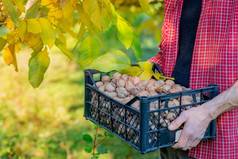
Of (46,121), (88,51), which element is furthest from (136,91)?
(46,121)

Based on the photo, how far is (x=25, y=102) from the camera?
4.09m

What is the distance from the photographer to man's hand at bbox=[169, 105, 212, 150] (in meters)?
1.20

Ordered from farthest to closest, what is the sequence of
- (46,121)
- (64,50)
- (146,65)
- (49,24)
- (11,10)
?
(46,121)
(146,65)
(64,50)
(49,24)
(11,10)

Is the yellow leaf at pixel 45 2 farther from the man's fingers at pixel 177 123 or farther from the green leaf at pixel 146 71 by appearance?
the man's fingers at pixel 177 123

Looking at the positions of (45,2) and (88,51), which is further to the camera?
(88,51)

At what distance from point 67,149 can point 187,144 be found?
7.46ft

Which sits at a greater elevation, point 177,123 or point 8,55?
point 8,55

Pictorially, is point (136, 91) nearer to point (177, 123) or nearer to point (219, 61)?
point (177, 123)

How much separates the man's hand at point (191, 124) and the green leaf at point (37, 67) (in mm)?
494

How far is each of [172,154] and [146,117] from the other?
0.52 m

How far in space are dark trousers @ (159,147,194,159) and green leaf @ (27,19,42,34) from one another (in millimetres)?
785

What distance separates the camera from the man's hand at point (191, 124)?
120 cm

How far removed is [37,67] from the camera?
1256 millimetres

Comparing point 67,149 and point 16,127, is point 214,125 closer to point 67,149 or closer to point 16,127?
point 67,149
